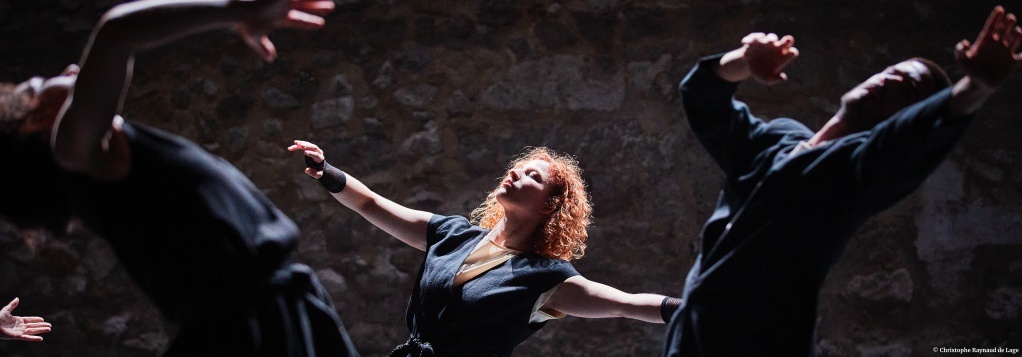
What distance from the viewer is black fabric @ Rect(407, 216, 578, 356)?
1.93m

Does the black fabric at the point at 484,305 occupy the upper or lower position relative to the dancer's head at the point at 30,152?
lower

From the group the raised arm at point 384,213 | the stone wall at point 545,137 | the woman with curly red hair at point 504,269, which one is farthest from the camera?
A: the stone wall at point 545,137

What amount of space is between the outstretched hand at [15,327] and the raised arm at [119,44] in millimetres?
1000

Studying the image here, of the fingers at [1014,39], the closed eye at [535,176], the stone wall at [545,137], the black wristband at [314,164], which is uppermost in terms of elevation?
the fingers at [1014,39]

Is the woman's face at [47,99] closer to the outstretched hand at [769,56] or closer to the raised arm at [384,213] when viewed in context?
the raised arm at [384,213]

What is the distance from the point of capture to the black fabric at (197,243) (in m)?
1.26

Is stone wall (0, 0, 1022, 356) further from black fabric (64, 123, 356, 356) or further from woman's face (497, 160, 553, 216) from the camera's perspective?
black fabric (64, 123, 356, 356)

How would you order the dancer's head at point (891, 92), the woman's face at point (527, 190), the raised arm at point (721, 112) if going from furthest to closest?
the woman's face at point (527, 190) → the raised arm at point (721, 112) → the dancer's head at point (891, 92)

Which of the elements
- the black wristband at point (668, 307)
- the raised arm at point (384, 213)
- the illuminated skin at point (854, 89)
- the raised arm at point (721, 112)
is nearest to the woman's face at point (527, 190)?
the raised arm at point (384, 213)

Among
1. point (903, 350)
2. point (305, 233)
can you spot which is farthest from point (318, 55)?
point (903, 350)

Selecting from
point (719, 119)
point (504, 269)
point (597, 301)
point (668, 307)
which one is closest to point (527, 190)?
point (504, 269)

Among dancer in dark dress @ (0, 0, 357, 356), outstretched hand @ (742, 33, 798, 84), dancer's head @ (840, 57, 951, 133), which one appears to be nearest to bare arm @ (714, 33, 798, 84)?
outstretched hand @ (742, 33, 798, 84)

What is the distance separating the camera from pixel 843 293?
9.77ft

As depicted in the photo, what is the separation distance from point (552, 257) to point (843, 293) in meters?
1.35
